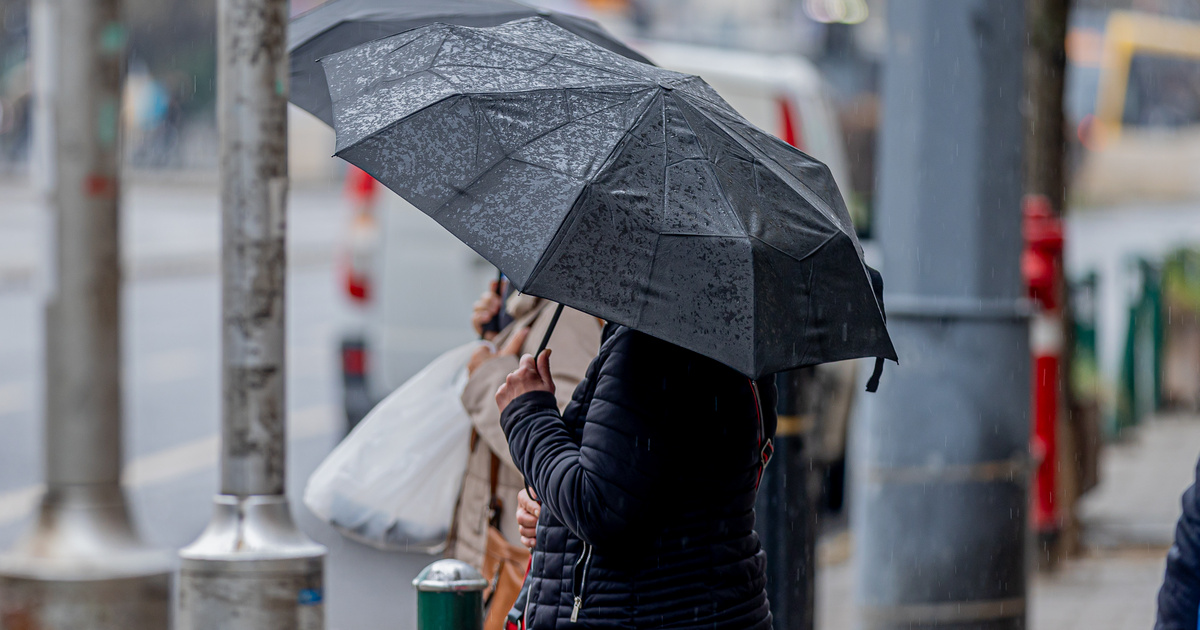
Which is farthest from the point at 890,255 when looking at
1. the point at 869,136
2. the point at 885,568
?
the point at 869,136

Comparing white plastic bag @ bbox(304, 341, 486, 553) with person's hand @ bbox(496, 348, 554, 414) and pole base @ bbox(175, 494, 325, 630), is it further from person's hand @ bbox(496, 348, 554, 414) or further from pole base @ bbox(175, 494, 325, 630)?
person's hand @ bbox(496, 348, 554, 414)

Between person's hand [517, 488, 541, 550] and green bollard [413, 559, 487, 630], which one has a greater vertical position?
person's hand [517, 488, 541, 550]

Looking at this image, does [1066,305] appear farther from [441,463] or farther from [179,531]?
[441,463]

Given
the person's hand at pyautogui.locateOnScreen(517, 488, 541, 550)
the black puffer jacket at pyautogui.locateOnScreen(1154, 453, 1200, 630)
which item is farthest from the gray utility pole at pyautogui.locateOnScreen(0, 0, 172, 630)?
the black puffer jacket at pyautogui.locateOnScreen(1154, 453, 1200, 630)

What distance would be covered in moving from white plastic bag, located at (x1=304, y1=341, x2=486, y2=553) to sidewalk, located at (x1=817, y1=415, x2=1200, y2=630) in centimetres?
222

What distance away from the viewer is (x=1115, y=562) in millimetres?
7590

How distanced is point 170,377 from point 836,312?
11.3 meters

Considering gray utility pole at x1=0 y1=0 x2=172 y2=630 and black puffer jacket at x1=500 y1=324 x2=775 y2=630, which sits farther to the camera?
gray utility pole at x1=0 y1=0 x2=172 y2=630

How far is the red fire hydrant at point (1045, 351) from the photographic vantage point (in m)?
6.79

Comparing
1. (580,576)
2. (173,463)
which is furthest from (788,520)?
(173,463)

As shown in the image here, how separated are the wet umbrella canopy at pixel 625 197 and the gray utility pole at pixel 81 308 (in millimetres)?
2417

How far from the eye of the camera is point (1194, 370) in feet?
44.1

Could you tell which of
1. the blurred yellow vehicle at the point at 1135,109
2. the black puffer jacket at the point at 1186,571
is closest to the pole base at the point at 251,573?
the black puffer jacket at the point at 1186,571

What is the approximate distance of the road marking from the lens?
8422 mm
